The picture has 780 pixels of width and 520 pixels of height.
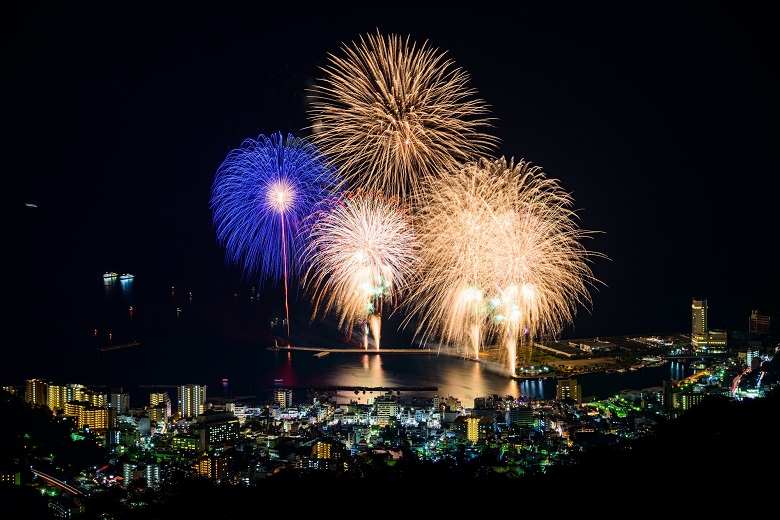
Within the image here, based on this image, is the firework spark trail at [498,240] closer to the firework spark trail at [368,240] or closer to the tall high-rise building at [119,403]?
the firework spark trail at [368,240]

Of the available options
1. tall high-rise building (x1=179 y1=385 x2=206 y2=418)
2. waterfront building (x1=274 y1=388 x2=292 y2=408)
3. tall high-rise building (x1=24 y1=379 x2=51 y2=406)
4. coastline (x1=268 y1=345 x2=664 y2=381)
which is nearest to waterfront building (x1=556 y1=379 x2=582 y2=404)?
coastline (x1=268 y1=345 x2=664 y2=381)

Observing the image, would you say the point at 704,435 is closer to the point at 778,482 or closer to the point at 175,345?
the point at 778,482

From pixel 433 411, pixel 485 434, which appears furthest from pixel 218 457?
pixel 433 411

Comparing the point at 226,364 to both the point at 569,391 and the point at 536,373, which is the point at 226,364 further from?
the point at 569,391

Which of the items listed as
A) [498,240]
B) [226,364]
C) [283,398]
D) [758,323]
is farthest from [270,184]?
[758,323]

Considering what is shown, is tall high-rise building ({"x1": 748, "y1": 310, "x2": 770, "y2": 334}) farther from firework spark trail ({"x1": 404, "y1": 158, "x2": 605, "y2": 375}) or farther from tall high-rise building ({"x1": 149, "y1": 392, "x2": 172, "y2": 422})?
tall high-rise building ({"x1": 149, "y1": 392, "x2": 172, "y2": 422})
